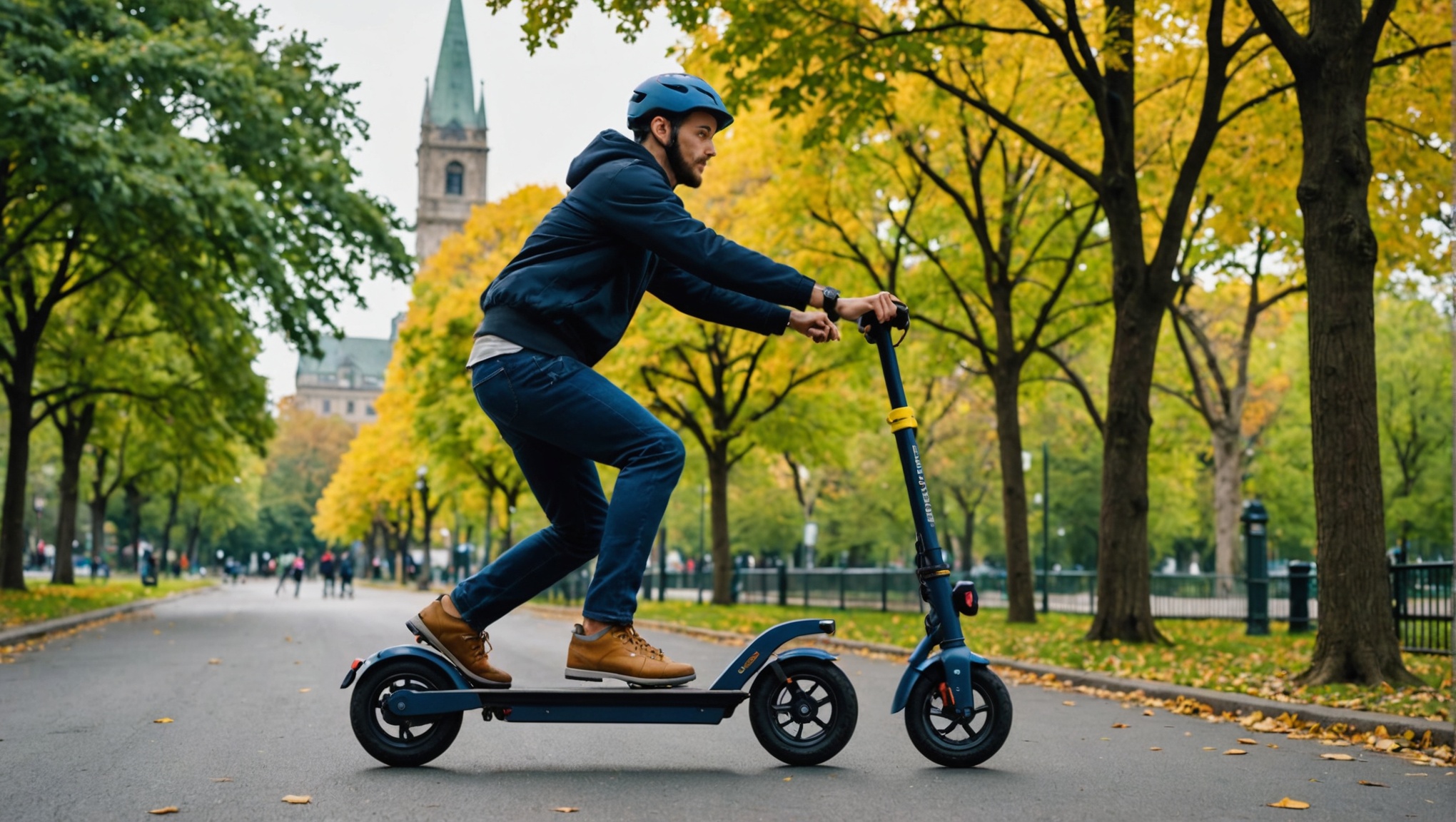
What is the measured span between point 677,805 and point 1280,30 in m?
7.76

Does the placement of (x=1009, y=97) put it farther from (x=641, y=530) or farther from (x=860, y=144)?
(x=641, y=530)

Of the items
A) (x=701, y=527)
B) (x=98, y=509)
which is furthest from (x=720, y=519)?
(x=98, y=509)

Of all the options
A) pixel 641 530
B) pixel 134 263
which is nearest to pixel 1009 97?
pixel 134 263

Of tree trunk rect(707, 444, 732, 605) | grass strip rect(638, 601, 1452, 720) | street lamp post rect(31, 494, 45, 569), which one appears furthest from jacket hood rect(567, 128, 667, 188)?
street lamp post rect(31, 494, 45, 569)

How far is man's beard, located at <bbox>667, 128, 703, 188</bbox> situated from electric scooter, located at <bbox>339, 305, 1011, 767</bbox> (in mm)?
776

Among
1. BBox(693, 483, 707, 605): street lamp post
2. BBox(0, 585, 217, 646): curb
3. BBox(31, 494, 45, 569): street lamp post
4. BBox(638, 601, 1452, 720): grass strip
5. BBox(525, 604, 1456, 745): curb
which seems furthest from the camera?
BBox(31, 494, 45, 569): street lamp post

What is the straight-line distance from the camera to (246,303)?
66.0 ft

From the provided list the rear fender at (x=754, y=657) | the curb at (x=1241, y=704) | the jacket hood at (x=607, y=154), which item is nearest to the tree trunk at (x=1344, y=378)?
the curb at (x=1241, y=704)

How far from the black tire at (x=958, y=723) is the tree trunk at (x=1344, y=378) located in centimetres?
494

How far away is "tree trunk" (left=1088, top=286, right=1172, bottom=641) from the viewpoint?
13.9m

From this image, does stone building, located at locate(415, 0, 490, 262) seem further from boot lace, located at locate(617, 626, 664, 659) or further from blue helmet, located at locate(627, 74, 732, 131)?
boot lace, located at locate(617, 626, 664, 659)

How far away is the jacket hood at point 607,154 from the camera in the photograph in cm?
465

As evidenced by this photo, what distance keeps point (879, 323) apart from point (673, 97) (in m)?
1.03

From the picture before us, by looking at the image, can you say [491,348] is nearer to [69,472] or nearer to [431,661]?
[431,661]
